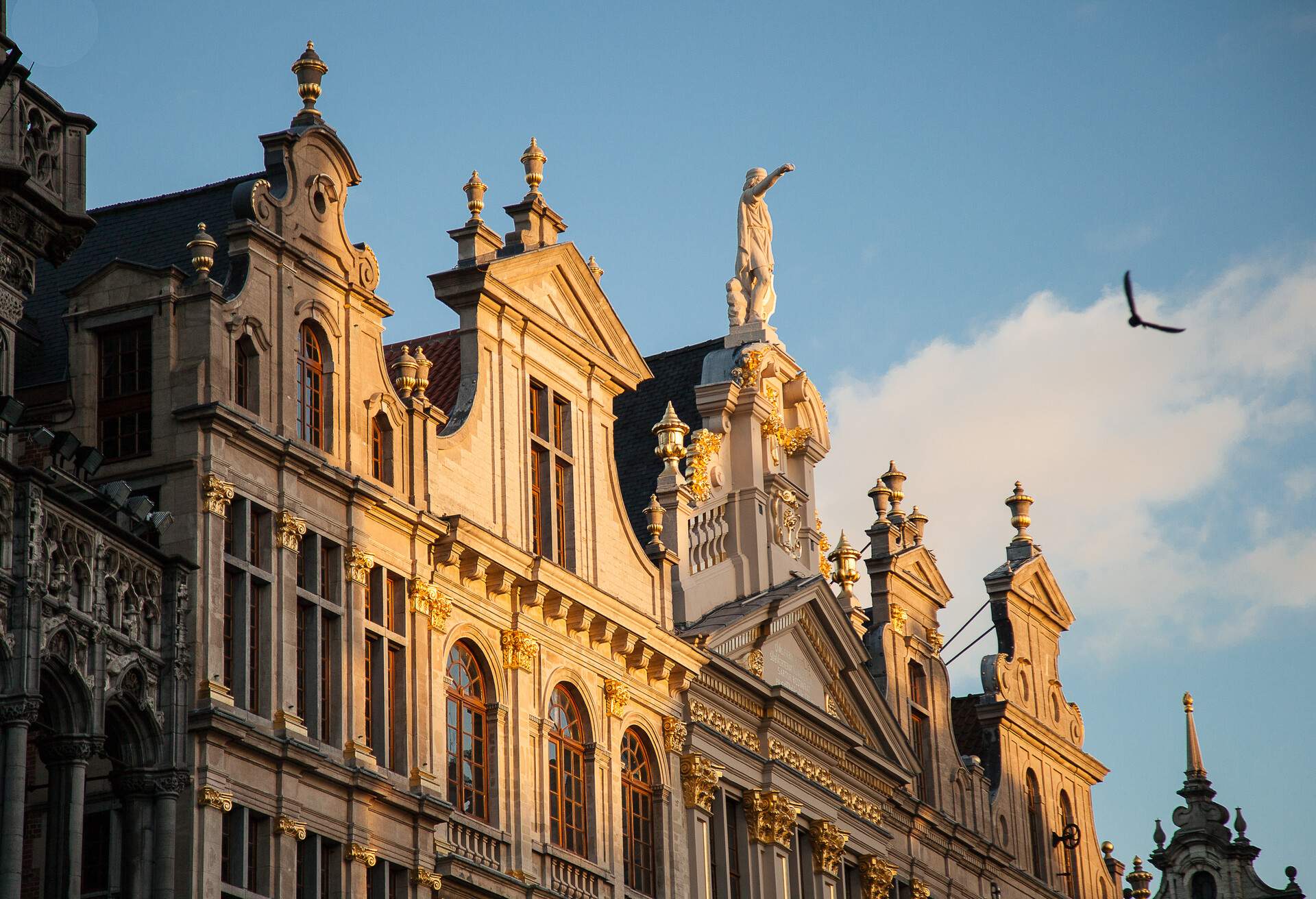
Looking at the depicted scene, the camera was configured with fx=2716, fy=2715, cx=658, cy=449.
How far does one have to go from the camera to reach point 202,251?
34.5 metres

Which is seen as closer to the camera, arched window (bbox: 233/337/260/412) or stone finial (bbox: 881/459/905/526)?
arched window (bbox: 233/337/260/412)

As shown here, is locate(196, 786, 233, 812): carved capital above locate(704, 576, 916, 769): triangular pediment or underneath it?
underneath

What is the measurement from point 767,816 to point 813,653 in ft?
12.4

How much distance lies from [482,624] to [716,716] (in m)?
6.89

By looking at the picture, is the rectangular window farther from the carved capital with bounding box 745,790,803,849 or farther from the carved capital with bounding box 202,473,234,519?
the carved capital with bounding box 745,790,803,849

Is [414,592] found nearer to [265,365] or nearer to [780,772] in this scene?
[265,365]

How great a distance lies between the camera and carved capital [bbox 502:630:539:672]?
1527 inches

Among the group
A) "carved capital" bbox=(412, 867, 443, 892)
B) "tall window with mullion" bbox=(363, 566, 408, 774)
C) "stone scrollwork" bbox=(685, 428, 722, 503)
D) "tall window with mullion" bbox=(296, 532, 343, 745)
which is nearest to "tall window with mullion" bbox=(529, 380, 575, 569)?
"stone scrollwork" bbox=(685, 428, 722, 503)

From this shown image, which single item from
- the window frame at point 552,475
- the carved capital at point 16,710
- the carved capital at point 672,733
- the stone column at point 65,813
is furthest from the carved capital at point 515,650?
the carved capital at point 16,710

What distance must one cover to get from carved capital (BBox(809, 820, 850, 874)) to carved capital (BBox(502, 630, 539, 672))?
30.5 ft

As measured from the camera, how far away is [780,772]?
4512 centimetres

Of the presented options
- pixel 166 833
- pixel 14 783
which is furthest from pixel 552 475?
pixel 14 783

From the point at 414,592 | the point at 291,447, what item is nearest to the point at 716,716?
the point at 414,592

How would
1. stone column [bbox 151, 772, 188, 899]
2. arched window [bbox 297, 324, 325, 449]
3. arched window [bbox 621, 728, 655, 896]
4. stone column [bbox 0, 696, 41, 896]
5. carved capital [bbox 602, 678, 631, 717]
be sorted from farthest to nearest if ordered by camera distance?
1. arched window [bbox 621, 728, 655, 896]
2. carved capital [bbox 602, 678, 631, 717]
3. arched window [bbox 297, 324, 325, 449]
4. stone column [bbox 151, 772, 188, 899]
5. stone column [bbox 0, 696, 41, 896]
